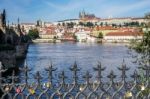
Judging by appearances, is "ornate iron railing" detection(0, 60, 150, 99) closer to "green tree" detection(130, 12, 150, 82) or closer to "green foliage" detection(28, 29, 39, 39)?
"green tree" detection(130, 12, 150, 82)

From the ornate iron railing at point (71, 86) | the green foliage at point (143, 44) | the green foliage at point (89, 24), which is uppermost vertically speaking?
the green foliage at point (143, 44)

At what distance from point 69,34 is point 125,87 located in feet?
429

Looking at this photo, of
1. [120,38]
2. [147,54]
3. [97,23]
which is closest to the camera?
[147,54]

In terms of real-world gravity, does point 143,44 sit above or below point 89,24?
above

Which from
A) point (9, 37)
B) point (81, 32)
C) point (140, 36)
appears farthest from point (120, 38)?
point (140, 36)

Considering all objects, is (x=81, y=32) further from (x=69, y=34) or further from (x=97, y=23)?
(x=97, y=23)

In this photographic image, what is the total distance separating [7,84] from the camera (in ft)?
15.3

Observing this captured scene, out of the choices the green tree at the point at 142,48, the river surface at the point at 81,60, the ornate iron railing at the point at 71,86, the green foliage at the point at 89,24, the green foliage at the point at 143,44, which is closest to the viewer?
the ornate iron railing at the point at 71,86

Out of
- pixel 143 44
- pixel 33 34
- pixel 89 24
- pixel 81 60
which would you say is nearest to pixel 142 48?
pixel 143 44

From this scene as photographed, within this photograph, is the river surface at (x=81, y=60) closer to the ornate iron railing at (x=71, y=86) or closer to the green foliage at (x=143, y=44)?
the green foliage at (x=143, y=44)

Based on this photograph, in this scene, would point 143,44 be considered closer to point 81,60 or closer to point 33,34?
point 81,60

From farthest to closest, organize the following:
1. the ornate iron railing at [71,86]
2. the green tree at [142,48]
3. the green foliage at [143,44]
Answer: the green foliage at [143,44] → the green tree at [142,48] → the ornate iron railing at [71,86]

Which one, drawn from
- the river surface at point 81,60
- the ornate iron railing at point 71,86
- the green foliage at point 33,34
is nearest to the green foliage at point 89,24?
the green foliage at point 33,34

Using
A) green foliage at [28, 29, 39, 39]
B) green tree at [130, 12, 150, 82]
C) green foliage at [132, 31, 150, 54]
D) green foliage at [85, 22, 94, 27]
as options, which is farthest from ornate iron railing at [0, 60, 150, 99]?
green foliage at [85, 22, 94, 27]
